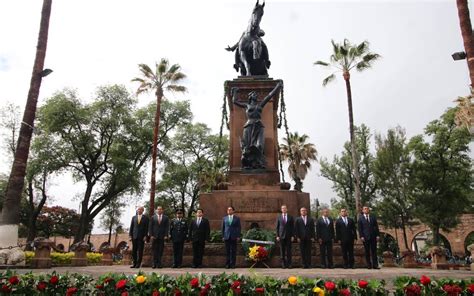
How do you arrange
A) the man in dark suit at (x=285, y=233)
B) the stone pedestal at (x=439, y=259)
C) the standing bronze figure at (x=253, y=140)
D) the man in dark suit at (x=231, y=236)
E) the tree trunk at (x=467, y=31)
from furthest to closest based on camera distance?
the stone pedestal at (x=439, y=259) → the standing bronze figure at (x=253, y=140) → the tree trunk at (x=467, y=31) → the man in dark suit at (x=285, y=233) → the man in dark suit at (x=231, y=236)

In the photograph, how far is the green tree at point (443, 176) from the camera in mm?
30297

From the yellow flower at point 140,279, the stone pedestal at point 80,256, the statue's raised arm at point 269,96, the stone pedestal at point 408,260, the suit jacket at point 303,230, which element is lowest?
the stone pedestal at point 408,260

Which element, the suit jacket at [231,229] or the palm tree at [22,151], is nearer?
the suit jacket at [231,229]

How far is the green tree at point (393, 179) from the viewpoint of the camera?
31875mm

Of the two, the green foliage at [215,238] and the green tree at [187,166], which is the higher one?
the green tree at [187,166]

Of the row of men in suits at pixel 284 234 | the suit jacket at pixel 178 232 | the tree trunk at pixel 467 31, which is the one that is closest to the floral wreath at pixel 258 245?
the row of men in suits at pixel 284 234

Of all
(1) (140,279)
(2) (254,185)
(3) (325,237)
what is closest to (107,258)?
(2) (254,185)

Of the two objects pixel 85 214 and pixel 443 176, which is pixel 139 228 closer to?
pixel 85 214

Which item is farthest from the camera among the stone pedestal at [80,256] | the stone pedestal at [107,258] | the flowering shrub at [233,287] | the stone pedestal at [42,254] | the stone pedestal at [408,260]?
the stone pedestal at [107,258]

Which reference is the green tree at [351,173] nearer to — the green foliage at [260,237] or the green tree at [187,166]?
the green tree at [187,166]

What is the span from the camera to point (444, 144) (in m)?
31.7

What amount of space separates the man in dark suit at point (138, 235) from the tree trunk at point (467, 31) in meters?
9.45

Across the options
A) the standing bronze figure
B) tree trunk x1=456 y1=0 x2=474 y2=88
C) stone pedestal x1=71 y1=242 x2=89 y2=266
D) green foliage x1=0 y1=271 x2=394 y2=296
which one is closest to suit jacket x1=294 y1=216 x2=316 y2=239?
the standing bronze figure

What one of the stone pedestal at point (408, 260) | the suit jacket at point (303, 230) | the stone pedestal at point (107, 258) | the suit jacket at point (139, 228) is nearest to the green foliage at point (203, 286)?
the suit jacket at point (139, 228)
